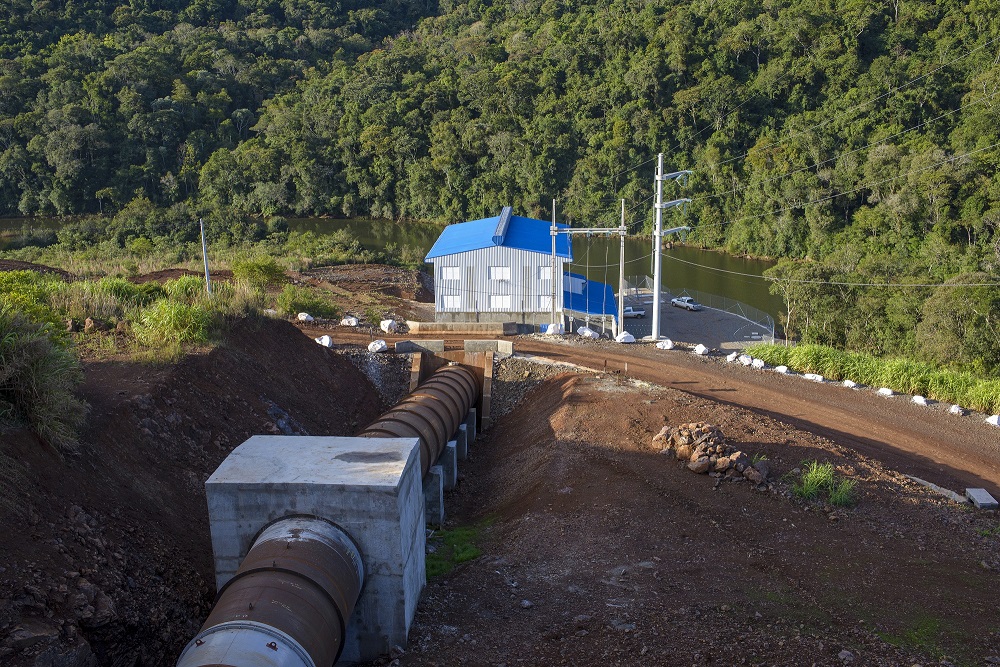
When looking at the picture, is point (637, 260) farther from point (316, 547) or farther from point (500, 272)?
point (316, 547)

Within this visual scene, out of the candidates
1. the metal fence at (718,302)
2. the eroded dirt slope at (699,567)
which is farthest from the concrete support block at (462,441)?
the metal fence at (718,302)

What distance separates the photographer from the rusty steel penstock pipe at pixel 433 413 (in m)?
12.5

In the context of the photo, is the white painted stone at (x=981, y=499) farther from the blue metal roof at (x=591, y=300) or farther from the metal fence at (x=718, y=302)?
the metal fence at (x=718, y=302)

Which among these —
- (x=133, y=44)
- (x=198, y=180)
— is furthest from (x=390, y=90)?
(x=133, y=44)

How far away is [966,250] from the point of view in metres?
49.3

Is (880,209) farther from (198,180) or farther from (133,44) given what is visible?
(133,44)

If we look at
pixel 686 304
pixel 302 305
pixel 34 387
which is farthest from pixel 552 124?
pixel 34 387

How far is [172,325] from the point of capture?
14.4 meters

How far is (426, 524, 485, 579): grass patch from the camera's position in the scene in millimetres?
10602

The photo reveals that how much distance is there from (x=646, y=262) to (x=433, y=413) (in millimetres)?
51495

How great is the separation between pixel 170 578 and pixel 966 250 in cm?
5374

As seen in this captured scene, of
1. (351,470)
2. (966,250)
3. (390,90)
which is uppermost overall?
(390,90)

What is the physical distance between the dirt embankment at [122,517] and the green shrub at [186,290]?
3233 mm

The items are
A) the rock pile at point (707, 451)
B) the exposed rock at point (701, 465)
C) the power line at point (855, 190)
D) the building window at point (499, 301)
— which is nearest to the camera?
the rock pile at point (707, 451)
